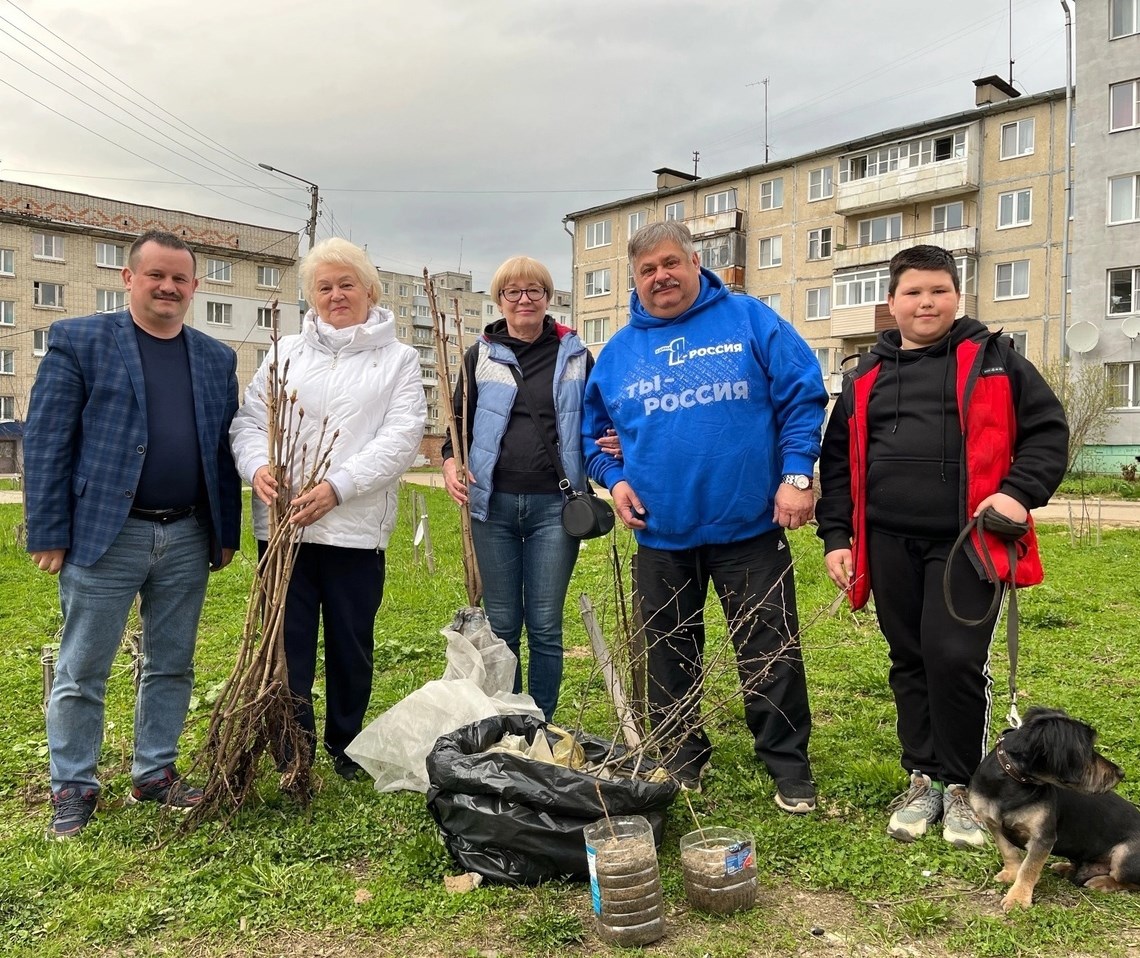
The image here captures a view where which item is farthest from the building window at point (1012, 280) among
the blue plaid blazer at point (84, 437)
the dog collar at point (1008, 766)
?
the blue plaid blazer at point (84, 437)

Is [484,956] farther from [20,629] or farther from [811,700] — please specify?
[20,629]

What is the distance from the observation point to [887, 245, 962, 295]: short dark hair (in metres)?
2.99

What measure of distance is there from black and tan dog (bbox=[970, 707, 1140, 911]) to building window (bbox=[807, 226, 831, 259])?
34.9 metres

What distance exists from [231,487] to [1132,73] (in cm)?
2990

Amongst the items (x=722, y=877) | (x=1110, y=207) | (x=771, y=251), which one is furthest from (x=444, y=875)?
(x=771, y=251)

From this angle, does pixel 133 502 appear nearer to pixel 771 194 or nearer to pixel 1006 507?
pixel 1006 507

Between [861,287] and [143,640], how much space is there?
3252cm

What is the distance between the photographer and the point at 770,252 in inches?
1449

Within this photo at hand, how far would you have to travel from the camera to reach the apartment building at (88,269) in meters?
36.3

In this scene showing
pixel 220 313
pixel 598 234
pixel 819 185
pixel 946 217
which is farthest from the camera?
pixel 598 234

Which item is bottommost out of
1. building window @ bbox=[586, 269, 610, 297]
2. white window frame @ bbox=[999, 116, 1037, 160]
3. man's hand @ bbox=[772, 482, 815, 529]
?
man's hand @ bbox=[772, 482, 815, 529]

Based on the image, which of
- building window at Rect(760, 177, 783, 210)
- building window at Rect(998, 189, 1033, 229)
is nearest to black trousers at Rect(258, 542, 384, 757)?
building window at Rect(998, 189, 1033, 229)

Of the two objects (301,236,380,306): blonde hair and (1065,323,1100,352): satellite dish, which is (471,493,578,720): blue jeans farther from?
(1065,323,1100,352): satellite dish

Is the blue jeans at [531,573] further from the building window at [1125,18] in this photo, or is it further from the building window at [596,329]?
the building window at [596,329]
